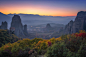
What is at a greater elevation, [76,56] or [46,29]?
[76,56]

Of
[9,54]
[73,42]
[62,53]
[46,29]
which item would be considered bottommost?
[46,29]

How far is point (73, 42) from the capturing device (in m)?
14.9

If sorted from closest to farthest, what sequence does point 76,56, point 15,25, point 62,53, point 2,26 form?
1. point 76,56
2. point 62,53
3. point 2,26
4. point 15,25

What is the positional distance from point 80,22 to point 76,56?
6284cm

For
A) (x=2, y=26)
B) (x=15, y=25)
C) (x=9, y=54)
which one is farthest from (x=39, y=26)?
(x=9, y=54)

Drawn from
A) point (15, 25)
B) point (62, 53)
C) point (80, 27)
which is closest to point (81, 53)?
point (62, 53)

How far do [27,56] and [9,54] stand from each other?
3.94 metres

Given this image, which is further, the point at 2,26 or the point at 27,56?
the point at 2,26

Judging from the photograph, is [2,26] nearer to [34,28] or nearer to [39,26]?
[34,28]

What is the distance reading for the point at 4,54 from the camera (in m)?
15.6

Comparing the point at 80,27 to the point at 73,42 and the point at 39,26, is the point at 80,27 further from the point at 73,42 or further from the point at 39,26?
the point at 39,26

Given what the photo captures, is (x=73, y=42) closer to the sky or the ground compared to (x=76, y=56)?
closer to the sky

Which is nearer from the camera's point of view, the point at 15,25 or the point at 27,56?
the point at 27,56

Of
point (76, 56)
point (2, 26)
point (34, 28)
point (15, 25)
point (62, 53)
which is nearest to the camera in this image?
point (76, 56)
